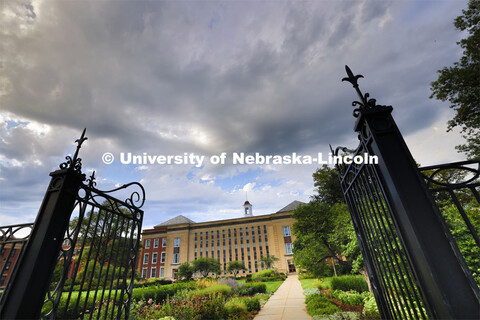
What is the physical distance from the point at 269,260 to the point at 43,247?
41.5m

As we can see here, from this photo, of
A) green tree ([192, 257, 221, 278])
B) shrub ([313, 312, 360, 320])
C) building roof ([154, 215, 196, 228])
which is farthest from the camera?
building roof ([154, 215, 196, 228])

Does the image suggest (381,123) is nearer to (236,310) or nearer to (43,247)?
(43,247)

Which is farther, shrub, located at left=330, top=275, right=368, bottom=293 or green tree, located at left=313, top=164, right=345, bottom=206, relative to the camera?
green tree, located at left=313, top=164, right=345, bottom=206

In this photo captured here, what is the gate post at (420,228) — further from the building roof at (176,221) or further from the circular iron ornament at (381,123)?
the building roof at (176,221)

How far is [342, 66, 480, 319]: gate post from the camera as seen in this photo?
5.24 feet

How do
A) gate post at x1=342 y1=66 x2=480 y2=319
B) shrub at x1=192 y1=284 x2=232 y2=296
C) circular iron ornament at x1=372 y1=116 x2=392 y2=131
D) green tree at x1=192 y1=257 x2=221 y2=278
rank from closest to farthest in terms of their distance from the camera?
gate post at x1=342 y1=66 x2=480 y2=319, circular iron ornament at x1=372 y1=116 x2=392 y2=131, shrub at x1=192 y1=284 x2=232 y2=296, green tree at x1=192 y1=257 x2=221 y2=278

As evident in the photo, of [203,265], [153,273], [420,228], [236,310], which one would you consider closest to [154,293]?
[236,310]

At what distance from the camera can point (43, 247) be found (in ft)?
6.82

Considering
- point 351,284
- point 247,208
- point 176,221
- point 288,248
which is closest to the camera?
point 351,284

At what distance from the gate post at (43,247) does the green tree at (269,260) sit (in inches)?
1614

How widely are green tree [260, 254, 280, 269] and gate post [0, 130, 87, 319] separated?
4100 cm

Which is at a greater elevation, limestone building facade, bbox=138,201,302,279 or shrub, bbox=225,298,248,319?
limestone building facade, bbox=138,201,302,279

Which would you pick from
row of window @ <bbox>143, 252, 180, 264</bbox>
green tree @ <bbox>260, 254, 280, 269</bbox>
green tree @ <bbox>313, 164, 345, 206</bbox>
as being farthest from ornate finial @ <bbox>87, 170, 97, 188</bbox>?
row of window @ <bbox>143, 252, 180, 264</bbox>

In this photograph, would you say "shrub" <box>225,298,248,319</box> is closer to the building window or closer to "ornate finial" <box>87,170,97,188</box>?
"ornate finial" <box>87,170,97,188</box>
